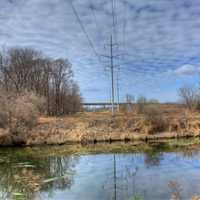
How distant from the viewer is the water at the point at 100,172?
10750 millimetres

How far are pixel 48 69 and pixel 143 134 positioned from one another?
25474 millimetres

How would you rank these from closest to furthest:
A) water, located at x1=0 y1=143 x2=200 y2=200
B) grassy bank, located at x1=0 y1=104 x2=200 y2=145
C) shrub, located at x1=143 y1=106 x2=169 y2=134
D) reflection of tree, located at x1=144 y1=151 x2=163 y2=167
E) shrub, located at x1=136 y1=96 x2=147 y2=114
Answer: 1. water, located at x1=0 y1=143 x2=200 y2=200
2. reflection of tree, located at x1=144 y1=151 x2=163 y2=167
3. grassy bank, located at x1=0 y1=104 x2=200 y2=145
4. shrub, located at x1=143 y1=106 x2=169 y2=134
5. shrub, located at x1=136 y1=96 x2=147 y2=114

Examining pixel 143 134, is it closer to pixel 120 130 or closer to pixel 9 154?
pixel 120 130

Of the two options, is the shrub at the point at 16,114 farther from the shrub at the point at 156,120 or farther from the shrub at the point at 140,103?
the shrub at the point at 140,103

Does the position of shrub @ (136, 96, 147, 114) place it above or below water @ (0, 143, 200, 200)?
above

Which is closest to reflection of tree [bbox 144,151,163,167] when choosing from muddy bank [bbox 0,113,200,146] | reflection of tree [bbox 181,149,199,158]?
reflection of tree [bbox 181,149,199,158]

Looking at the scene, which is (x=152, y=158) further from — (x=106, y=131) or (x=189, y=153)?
(x=106, y=131)

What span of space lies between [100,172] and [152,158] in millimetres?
4726

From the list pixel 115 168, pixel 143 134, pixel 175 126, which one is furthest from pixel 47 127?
pixel 115 168

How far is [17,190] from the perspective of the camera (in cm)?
1122

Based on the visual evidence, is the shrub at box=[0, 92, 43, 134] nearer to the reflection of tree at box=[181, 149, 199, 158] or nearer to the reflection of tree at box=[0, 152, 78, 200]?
the reflection of tree at box=[0, 152, 78, 200]

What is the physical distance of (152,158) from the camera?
18453mm

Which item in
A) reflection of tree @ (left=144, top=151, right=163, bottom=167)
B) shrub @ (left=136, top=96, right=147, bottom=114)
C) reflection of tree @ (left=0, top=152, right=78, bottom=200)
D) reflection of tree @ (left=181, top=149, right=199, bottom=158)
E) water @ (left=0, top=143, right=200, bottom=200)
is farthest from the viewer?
shrub @ (left=136, top=96, right=147, bottom=114)

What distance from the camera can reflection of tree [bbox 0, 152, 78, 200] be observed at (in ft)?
37.9
